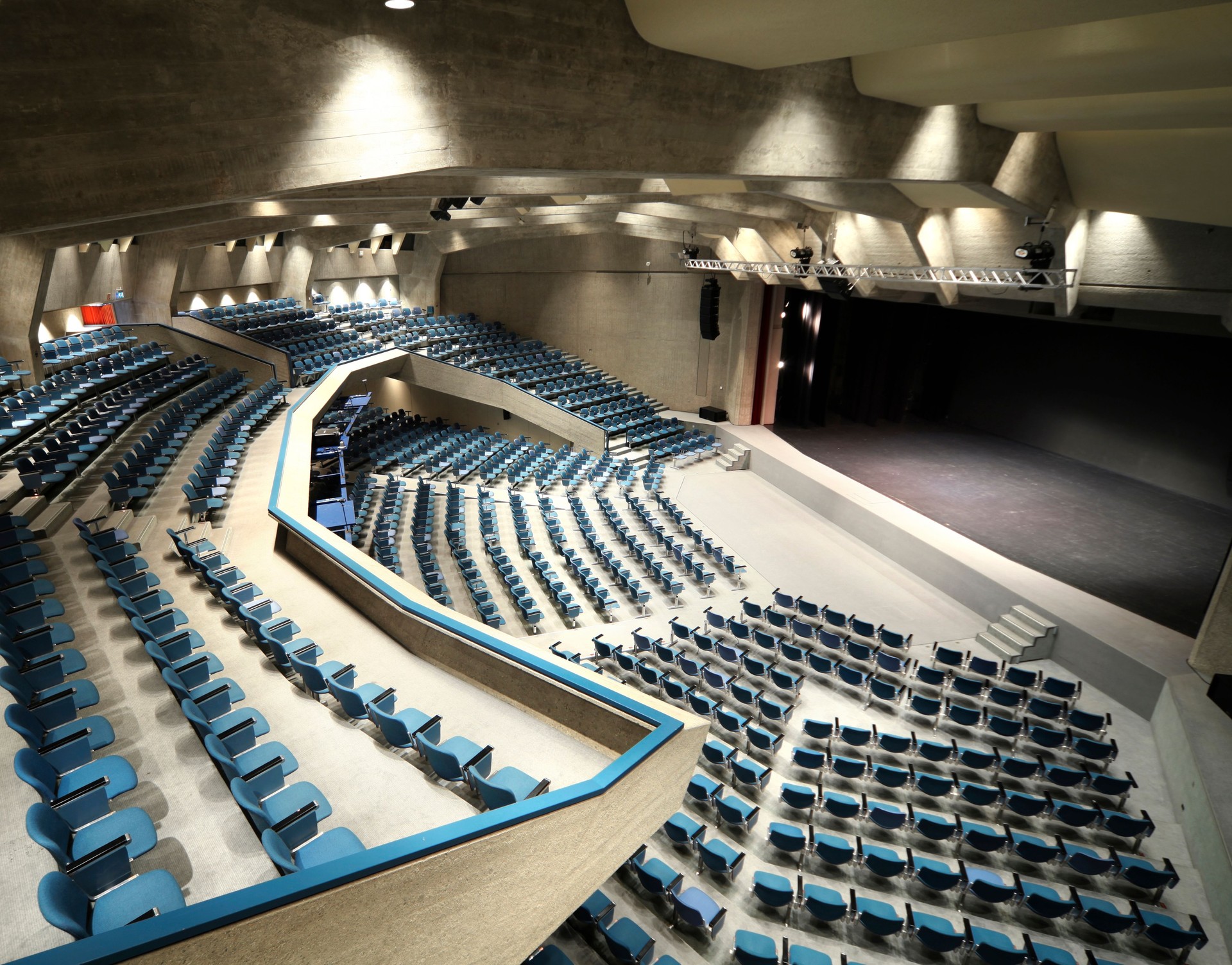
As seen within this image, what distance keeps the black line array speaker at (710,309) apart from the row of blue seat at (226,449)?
11881 millimetres

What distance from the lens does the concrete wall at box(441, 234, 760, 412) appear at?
24.6m

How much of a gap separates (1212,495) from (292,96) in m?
19.9

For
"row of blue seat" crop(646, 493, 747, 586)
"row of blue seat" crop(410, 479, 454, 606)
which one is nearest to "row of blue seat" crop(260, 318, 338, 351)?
"row of blue seat" crop(410, 479, 454, 606)

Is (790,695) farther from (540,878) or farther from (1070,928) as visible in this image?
(540,878)

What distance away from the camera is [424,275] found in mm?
28391

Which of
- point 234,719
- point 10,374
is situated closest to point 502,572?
point 234,719

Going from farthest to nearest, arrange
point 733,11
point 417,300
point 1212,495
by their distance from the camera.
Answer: point 417,300, point 1212,495, point 733,11

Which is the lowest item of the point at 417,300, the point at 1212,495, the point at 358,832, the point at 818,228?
the point at 1212,495

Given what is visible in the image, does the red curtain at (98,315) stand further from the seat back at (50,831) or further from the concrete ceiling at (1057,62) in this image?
the seat back at (50,831)

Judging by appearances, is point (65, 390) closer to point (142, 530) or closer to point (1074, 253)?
point (142, 530)

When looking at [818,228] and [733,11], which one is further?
[818,228]

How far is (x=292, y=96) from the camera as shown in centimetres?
641

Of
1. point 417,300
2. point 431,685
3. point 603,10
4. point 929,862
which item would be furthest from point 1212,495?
point 417,300

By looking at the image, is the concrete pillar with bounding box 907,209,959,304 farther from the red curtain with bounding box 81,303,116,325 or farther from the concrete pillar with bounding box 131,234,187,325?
the red curtain with bounding box 81,303,116,325
